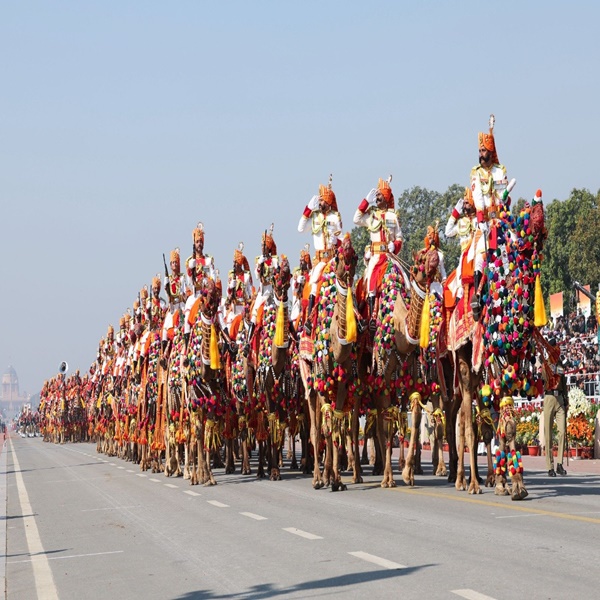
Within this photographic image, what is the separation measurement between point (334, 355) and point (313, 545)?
7.52 metres

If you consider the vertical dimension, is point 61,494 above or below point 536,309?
below

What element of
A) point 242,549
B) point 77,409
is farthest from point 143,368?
point 77,409

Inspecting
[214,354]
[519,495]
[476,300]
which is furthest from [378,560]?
[214,354]

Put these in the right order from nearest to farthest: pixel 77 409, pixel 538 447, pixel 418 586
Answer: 1. pixel 418 586
2. pixel 538 447
3. pixel 77 409

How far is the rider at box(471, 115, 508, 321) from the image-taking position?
15.9 m

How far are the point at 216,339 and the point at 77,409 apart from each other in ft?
190

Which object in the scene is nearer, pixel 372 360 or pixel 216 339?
pixel 372 360

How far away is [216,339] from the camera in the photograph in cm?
→ 2170

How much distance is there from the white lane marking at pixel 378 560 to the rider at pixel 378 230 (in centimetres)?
866

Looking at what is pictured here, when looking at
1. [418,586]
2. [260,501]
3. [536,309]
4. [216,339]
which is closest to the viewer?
[418,586]

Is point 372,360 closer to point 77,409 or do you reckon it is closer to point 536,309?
point 536,309

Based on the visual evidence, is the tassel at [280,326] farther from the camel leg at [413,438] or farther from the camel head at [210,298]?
the camel leg at [413,438]

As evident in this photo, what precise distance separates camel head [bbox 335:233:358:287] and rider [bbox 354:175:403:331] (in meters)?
0.73

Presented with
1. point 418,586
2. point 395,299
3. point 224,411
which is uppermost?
point 395,299
